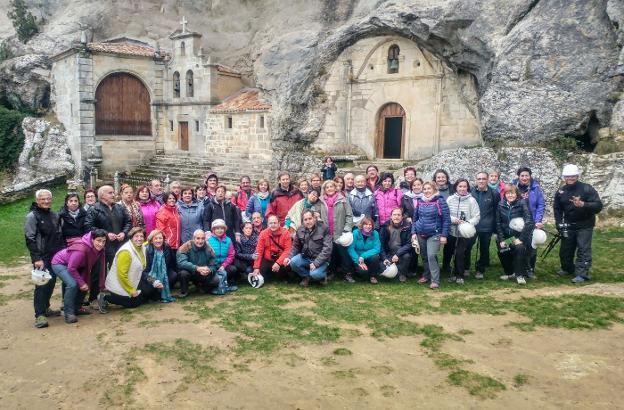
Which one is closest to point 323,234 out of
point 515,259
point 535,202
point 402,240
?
point 402,240

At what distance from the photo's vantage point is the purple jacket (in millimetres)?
6867

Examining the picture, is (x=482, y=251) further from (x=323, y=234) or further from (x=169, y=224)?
(x=169, y=224)

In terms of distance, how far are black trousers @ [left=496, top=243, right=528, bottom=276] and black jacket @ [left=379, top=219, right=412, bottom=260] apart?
57.6 inches

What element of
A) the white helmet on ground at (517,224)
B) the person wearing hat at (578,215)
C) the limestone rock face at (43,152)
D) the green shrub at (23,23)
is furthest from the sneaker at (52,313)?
the green shrub at (23,23)

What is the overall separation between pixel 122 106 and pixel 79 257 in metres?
21.9

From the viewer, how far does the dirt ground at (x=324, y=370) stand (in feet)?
15.1

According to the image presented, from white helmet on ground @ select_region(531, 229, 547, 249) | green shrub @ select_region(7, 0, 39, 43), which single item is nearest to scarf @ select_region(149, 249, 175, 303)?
white helmet on ground @ select_region(531, 229, 547, 249)

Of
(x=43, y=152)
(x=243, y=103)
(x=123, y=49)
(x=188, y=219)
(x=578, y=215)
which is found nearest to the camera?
(x=578, y=215)

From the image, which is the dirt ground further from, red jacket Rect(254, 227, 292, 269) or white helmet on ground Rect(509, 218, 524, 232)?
red jacket Rect(254, 227, 292, 269)

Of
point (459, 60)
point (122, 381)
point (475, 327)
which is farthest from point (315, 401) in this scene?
point (459, 60)

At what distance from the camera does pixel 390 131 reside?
20.2 meters

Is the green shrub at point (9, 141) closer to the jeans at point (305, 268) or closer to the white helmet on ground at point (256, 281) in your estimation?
the white helmet on ground at point (256, 281)

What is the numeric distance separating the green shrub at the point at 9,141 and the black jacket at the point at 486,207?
2582 cm

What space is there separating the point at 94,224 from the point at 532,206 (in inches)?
276
